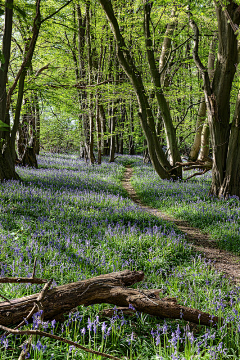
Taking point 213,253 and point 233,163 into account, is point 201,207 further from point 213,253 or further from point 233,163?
point 213,253

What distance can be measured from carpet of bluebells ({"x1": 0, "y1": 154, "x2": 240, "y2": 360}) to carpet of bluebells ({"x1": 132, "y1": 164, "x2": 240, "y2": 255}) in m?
0.08

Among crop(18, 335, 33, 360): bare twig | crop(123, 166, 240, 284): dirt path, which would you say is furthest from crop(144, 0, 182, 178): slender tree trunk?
crop(18, 335, 33, 360): bare twig

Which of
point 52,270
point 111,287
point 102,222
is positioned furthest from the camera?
point 102,222

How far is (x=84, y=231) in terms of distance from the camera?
5.34 meters

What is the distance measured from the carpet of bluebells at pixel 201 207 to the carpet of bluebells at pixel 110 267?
83 millimetres

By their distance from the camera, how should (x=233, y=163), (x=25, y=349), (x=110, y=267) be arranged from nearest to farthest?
(x=25, y=349)
(x=110, y=267)
(x=233, y=163)

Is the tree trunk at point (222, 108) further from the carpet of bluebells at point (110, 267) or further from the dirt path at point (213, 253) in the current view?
the dirt path at point (213, 253)

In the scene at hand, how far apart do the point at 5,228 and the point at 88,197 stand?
10.6 feet

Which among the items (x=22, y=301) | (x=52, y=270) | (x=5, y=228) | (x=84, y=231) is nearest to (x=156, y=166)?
(x=84, y=231)

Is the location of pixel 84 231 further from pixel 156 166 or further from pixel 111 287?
pixel 156 166

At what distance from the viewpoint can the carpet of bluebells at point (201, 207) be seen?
6.04m

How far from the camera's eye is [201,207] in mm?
7660

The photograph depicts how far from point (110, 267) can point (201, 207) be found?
178 inches

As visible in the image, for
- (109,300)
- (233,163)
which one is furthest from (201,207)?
(109,300)
